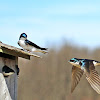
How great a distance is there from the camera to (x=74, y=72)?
15.8 feet

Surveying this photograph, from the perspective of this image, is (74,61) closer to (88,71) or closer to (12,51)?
(88,71)

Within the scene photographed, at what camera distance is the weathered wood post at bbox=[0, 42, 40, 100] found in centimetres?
380

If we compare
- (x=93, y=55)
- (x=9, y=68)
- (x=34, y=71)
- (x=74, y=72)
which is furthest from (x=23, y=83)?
(x=9, y=68)

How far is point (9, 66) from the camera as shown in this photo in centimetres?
404

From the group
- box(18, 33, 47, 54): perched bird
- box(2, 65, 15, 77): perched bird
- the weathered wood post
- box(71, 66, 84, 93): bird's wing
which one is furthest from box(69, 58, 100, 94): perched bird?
box(2, 65, 15, 77): perched bird

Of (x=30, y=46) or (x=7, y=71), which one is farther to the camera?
(x=30, y=46)

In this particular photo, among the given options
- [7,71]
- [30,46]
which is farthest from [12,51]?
[30,46]

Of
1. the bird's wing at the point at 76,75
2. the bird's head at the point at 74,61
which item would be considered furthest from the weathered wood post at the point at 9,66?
the bird's wing at the point at 76,75

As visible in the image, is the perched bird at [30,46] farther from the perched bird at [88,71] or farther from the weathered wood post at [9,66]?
the perched bird at [88,71]

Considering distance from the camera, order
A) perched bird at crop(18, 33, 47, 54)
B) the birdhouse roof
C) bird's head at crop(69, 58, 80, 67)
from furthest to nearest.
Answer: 1. bird's head at crop(69, 58, 80, 67)
2. perched bird at crop(18, 33, 47, 54)
3. the birdhouse roof

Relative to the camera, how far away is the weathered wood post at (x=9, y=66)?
3797 mm

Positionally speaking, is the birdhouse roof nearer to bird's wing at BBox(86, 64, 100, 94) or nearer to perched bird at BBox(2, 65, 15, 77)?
perched bird at BBox(2, 65, 15, 77)

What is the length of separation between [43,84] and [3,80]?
9.13m

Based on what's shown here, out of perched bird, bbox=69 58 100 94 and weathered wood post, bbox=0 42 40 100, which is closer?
weathered wood post, bbox=0 42 40 100
